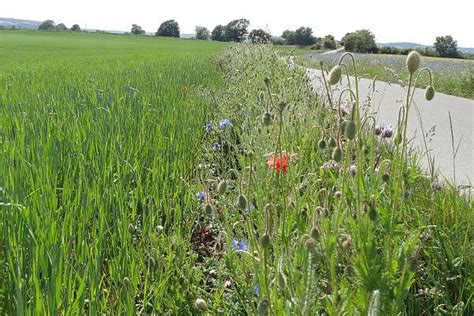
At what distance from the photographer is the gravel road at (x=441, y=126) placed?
11.7 ft

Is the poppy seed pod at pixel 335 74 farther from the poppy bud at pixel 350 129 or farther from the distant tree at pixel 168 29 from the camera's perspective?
the distant tree at pixel 168 29

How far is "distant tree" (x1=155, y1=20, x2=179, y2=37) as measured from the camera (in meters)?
96.6

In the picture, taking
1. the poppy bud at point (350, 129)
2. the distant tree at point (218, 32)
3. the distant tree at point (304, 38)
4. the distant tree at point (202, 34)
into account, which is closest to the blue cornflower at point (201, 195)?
the poppy bud at point (350, 129)

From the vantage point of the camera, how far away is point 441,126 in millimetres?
5625


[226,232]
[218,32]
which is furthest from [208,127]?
[218,32]

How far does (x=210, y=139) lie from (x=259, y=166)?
177 centimetres

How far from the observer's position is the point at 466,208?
2068 millimetres

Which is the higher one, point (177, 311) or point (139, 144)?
point (139, 144)

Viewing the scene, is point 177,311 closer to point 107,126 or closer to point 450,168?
point 107,126

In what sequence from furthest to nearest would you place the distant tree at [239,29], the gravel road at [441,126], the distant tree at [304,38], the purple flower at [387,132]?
the distant tree at [304,38] < the distant tree at [239,29] < the gravel road at [441,126] < the purple flower at [387,132]

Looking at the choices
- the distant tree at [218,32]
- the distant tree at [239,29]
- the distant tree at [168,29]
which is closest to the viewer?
the distant tree at [239,29]

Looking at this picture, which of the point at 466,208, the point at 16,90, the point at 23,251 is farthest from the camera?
the point at 16,90

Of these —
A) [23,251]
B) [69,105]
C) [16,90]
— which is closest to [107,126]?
[69,105]

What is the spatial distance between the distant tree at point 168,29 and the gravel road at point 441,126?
91.2 meters
